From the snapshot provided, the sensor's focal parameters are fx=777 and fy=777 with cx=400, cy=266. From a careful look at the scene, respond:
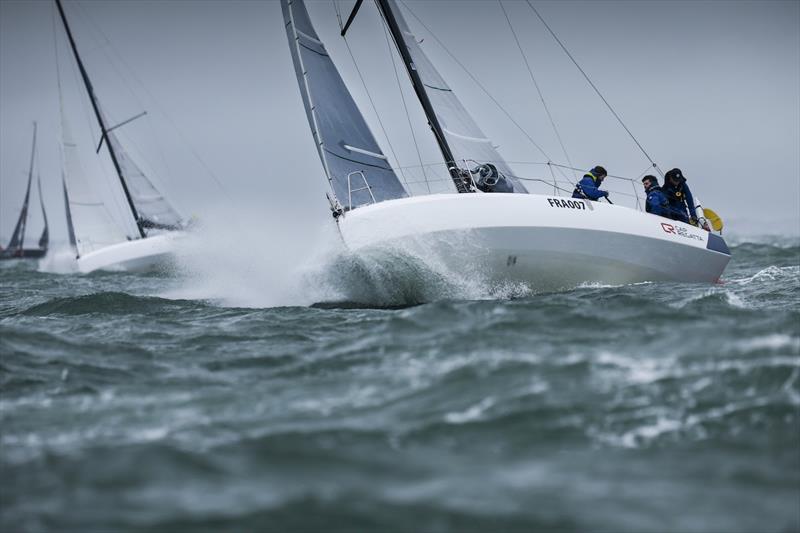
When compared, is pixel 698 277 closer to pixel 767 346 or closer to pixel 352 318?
pixel 352 318

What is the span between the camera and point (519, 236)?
9508 millimetres

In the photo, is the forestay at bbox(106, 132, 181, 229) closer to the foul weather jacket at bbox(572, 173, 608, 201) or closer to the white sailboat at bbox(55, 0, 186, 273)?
the white sailboat at bbox(55, 0, 186, 273)

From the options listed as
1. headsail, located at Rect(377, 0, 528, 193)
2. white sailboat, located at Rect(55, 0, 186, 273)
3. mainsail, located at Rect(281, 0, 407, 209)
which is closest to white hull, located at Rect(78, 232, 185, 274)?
white sailboat, located at Rect(55, 0, 186, 273)

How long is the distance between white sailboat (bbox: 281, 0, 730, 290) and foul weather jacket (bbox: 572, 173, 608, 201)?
39cm

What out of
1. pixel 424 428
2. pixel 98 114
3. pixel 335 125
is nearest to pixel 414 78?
pixel 335 125

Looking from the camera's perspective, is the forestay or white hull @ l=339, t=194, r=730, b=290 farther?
the forestay

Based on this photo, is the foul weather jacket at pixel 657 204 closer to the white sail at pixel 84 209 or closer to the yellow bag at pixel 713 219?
the yellow bag at pixel 713 219

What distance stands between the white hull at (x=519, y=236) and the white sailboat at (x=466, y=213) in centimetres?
1

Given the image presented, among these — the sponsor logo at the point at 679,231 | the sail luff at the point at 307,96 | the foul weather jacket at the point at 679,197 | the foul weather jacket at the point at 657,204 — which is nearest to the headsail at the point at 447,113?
the sail luff at the point at 307,96

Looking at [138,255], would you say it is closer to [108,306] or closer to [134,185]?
[134,185]

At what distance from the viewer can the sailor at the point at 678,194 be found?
12242 mm

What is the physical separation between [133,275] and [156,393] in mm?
22203

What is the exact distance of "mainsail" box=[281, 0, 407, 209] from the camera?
11156 mm

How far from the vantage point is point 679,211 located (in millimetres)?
12188
